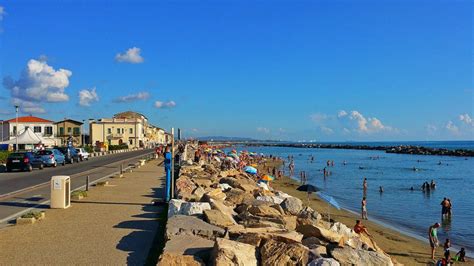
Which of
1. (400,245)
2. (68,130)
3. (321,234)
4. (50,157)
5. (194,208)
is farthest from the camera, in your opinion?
(68,130)

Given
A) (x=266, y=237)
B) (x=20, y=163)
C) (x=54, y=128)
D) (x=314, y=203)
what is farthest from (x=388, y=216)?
(x=54, y=128)

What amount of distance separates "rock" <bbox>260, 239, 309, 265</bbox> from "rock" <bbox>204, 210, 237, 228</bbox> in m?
1.91

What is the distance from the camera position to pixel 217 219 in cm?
903

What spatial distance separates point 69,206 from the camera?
1284 centimetres

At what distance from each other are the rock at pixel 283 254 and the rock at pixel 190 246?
84 centimetres

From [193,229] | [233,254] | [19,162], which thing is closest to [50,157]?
[19,162]

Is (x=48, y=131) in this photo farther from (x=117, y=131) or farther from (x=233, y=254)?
(x=233, y=254)

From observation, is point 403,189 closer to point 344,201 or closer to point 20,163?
point 344,201

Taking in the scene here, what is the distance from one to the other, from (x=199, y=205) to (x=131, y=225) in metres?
1.55

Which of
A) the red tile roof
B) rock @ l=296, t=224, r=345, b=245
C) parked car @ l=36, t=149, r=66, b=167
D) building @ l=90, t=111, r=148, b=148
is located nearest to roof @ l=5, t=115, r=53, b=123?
the red tile roof

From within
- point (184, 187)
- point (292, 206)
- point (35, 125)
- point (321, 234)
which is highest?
point (35, 125)

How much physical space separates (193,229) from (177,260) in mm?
1752

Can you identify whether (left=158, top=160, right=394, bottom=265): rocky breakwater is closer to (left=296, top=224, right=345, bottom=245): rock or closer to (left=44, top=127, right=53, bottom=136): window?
(left=296, top=224, right=345, bottom=245): rock

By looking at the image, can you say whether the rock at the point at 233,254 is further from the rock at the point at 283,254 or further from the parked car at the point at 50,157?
the parked car at the point at 50,157
